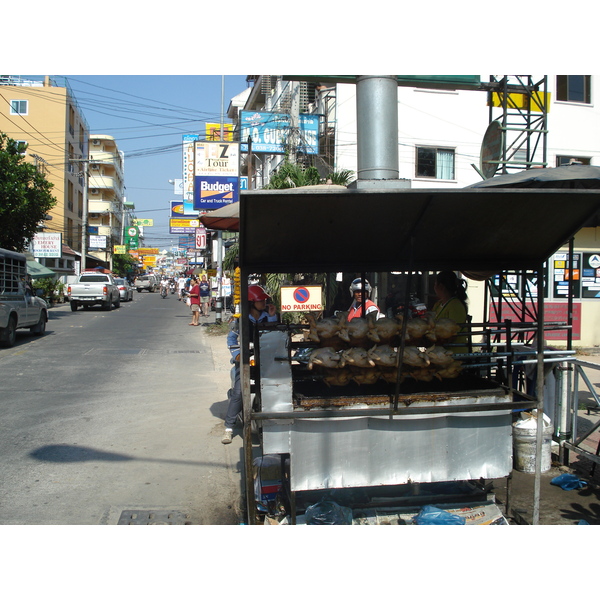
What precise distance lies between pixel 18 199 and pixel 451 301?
17329 millimetres

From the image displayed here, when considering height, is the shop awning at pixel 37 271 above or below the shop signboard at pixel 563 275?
above

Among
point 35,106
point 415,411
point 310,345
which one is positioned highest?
point 35,106

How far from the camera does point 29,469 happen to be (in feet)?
18.0

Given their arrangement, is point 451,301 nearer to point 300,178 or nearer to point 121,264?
point 300,178

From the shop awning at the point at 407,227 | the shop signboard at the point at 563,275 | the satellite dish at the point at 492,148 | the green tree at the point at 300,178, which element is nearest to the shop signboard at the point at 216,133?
the green tree at the point at 300,178

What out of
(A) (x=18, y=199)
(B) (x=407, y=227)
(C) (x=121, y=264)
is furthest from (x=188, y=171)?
(C) (x=121, y=264)

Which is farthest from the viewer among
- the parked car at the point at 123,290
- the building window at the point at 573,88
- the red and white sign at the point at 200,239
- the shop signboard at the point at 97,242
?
the shop signboard at the point at 97,242

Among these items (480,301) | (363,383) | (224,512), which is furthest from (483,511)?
(480,301)

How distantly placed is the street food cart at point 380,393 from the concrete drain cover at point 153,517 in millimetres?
875

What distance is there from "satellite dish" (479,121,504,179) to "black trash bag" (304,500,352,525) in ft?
19.8

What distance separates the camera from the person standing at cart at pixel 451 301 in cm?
493

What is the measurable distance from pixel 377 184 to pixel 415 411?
175 cm

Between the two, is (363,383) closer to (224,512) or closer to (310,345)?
(310,345)

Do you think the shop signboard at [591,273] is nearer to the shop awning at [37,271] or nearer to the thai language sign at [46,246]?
the shop awning at [37,271]
